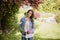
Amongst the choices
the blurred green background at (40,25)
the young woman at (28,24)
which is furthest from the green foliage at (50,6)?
the young woman at (28,24)

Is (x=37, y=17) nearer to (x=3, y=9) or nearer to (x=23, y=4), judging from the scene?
(x=23, y=4)

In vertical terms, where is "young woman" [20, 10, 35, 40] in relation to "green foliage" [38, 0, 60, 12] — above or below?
below

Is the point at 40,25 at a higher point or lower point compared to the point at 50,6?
lower

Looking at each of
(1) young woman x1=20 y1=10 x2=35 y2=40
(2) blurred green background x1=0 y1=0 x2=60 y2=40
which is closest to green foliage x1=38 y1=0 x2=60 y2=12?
(2) blurred green background x1=0 y1=0 x2=60 y2=40

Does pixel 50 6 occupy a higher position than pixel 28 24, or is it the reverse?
pixel 50 6

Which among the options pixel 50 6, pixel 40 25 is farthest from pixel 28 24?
pixel 50 6

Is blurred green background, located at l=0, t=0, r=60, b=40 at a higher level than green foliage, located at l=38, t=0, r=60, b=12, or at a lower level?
lower

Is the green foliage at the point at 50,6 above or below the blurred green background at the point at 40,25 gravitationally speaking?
above

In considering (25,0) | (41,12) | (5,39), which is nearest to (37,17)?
(41,12)

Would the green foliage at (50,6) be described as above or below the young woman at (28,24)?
above

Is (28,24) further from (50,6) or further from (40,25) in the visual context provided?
(50,6)

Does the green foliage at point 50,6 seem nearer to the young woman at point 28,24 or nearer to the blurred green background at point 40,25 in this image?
the blurred green background at point 40,25

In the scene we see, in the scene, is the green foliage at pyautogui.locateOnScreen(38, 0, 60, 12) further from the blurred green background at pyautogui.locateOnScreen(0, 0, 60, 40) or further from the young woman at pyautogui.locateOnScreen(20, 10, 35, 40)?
the young woman at pyautogui.locateOnScreen(20, 10, 35, 40)

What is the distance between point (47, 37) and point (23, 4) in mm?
457
